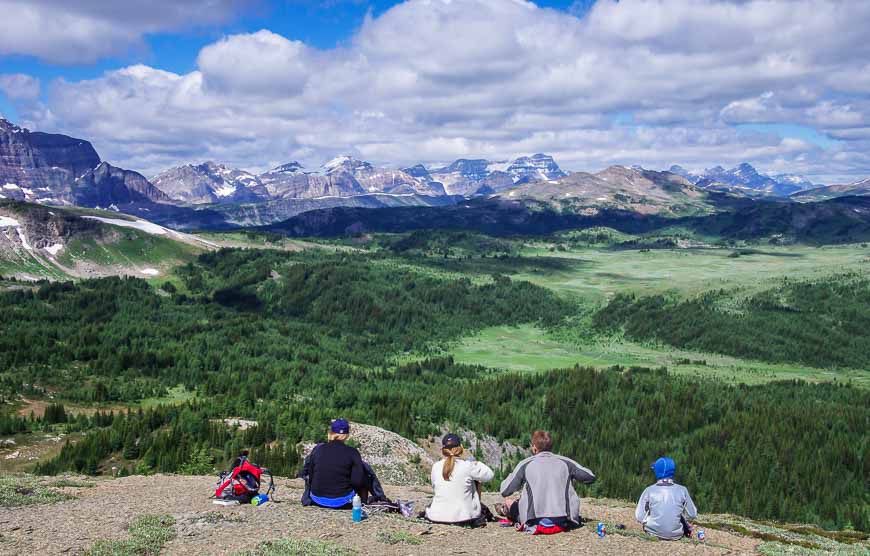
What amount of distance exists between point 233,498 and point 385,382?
11772 cm

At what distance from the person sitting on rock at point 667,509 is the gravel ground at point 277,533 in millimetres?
567

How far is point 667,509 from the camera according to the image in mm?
24672

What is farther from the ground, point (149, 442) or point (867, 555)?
point (867, 555)

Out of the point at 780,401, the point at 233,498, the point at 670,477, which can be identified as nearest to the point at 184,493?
the point at 233,498

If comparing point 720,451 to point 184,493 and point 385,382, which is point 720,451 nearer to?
point 385,382

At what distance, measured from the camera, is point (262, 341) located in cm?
18375

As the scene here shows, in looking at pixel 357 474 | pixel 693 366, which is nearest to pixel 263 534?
pixel 357 474

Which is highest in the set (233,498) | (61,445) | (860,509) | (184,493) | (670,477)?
(670,477)

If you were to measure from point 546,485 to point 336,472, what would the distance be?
856cm

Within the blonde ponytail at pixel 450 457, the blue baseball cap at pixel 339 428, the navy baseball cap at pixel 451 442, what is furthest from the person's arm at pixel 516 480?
the blue baseball cap at pixel 339 428

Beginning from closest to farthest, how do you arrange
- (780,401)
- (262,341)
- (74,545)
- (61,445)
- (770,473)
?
(74,545) < (61,445) < (770,473) < (780,401) < (262,341)

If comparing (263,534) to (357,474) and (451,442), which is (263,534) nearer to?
(357,474)

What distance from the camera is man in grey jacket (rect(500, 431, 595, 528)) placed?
2286 centimetres

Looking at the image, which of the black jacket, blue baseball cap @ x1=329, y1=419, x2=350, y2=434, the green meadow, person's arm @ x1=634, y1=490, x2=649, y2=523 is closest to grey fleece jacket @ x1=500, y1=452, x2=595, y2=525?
person's arm @ x1=634, y1=490, x2=649, y2=523
